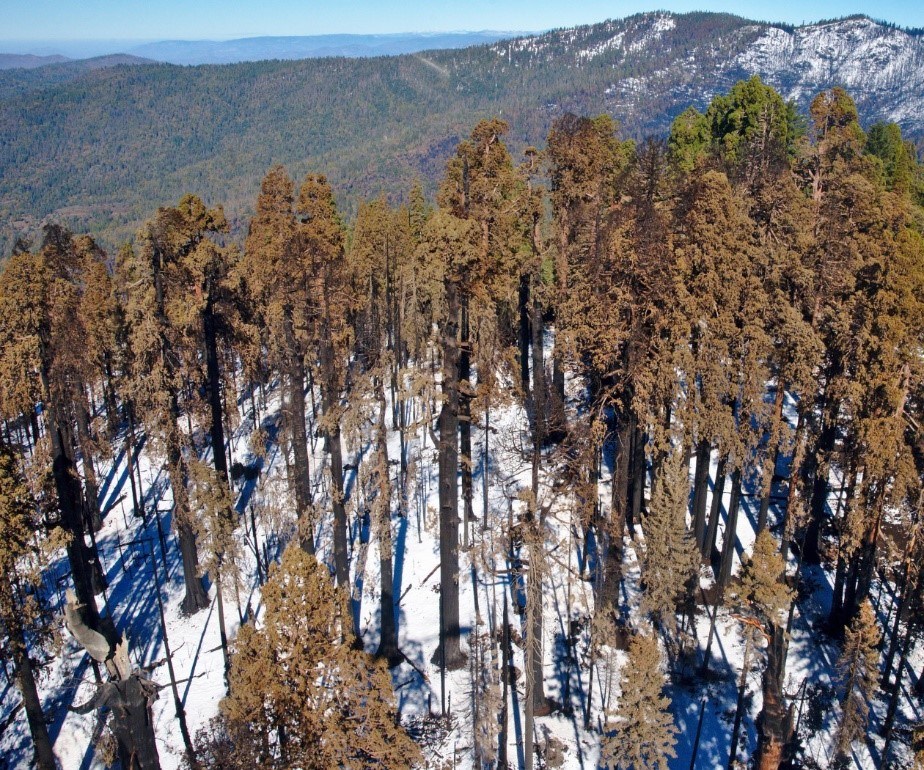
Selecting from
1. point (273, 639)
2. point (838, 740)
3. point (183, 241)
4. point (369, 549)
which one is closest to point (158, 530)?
point (369, 549)

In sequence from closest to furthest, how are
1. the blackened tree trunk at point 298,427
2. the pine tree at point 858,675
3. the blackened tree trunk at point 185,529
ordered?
the pine tree at point 858,675
the blackened tree trunk at point 298,427
the blackened tree trunk at point 185,529

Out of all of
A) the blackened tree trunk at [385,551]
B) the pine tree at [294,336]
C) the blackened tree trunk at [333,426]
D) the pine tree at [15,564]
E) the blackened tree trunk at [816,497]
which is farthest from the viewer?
the blackened tree trunk at [816,497]

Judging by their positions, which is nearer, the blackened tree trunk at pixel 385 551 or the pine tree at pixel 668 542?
the blackened tree trunk at pixel 385 551

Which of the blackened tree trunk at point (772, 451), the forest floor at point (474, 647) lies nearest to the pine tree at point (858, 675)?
the forest floor at point (474, 647)

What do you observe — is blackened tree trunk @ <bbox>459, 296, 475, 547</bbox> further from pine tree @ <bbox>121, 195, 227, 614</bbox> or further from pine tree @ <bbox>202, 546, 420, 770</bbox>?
pine tree @ <bbox>121, 195, 227, 614</bbox>

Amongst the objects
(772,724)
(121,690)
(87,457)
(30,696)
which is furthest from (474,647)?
(87,457)

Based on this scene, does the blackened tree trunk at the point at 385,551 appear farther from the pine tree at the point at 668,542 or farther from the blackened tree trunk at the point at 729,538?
the blackened tree trunk at the point at 729,538

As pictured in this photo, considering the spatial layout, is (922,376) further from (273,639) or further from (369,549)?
(369,549)

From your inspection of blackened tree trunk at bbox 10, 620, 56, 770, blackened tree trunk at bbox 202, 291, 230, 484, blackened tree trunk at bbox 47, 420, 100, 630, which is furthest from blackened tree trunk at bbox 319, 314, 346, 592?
blackened tree trunk at bbox 10, 620, 56, 770
